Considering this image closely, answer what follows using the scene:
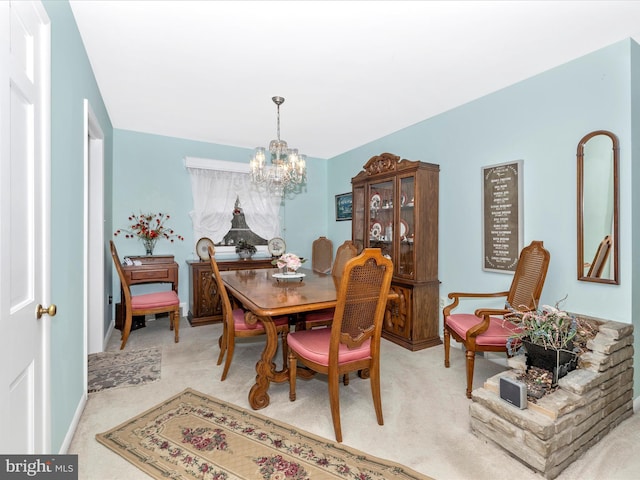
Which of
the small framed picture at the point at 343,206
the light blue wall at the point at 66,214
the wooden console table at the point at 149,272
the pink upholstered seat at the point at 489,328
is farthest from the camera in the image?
the small framed picture at the point at 343,206

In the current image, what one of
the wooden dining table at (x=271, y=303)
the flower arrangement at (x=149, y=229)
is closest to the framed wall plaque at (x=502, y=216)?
the wooden dining table at (x=271, y=303)

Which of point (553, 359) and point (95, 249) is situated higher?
point (95, 249)

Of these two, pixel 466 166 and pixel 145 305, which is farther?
pixel 145 305

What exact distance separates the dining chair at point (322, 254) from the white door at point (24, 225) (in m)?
3.90

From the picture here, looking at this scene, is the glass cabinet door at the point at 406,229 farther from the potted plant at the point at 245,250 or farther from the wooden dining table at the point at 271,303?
the potted plant at the point at 245,250

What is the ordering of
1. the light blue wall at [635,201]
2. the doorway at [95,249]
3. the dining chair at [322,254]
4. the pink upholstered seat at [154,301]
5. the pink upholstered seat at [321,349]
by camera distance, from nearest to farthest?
the pink upholstered seat at [321,349] < the light blue wall at [635,201] < the doorway at [95,249] < the pink upholstered seat at [154,301] < the dining chair at [322,254]

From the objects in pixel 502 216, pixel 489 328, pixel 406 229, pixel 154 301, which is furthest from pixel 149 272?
pixel 502 216

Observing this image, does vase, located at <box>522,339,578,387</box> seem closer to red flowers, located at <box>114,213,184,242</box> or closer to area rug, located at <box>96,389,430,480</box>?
area rug, located at <box>96,389,430,480</box>

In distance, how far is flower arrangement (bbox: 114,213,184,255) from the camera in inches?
159

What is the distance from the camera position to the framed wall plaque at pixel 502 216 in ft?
9.00

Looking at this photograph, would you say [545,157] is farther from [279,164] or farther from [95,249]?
[95,249]

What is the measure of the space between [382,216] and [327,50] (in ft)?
6.64

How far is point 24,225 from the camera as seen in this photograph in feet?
3.98

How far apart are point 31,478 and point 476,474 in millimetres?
1913
